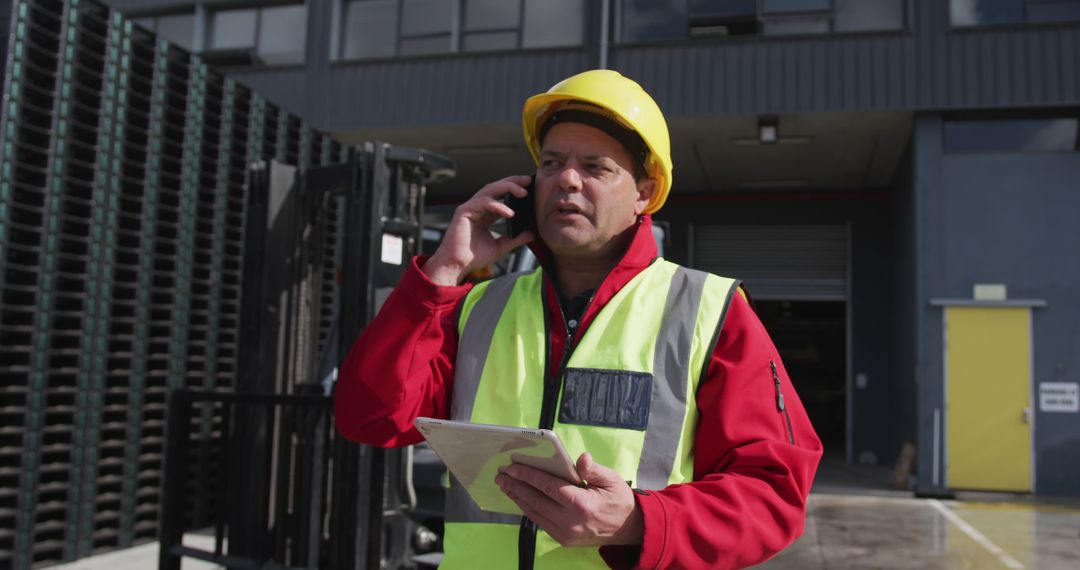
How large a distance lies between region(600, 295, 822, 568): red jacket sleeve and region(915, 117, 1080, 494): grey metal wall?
38.4ft

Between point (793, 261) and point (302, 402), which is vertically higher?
point (793, 261)

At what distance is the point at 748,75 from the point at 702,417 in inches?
467

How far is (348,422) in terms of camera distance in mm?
2068

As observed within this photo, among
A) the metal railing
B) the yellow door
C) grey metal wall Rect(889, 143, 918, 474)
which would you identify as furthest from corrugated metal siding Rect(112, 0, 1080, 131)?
the metal railing

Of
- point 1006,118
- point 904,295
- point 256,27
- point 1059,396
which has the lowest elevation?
point 1059,396

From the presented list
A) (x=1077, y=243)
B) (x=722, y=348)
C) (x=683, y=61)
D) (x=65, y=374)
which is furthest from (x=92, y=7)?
(x=1077, y=243)

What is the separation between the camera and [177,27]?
53.0 ft

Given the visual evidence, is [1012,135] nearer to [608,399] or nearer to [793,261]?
[793,261]

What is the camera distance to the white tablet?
147cm

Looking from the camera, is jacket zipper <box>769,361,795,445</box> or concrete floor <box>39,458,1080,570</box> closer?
jacket zipper <box>769,361,795,445</box>

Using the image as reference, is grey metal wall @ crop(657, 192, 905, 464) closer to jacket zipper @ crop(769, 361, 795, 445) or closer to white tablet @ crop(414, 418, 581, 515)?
jacket zipper @ crop(769, 361, 795, 445)

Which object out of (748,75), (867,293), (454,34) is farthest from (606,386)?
(867,293)

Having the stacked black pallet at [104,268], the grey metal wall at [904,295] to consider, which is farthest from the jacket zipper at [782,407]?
the grey metal wall at [904,295]

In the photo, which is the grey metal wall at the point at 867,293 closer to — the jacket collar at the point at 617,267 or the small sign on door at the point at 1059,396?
the small sign on door at the point at 1059,396
